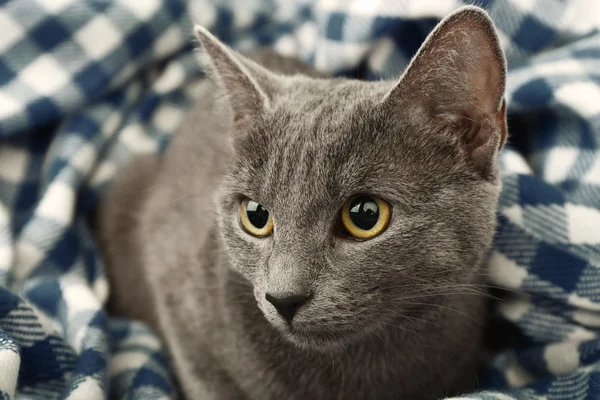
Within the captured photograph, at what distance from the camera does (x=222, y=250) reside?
1061 millimetres

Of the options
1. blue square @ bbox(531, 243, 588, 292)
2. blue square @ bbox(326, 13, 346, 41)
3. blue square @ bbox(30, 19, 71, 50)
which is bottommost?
blue square @ bbox(531, 243, 588, 292)

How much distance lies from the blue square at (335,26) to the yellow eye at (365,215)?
2.46ft

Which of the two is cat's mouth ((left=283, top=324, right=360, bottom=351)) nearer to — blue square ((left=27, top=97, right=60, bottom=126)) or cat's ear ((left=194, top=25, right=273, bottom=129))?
cat's ear ((left=194, top=25, right=273, bottom=129))

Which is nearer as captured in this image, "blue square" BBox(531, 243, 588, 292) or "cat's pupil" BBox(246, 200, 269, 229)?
"cat's pupil" BBox(246, 200, 269, 229)

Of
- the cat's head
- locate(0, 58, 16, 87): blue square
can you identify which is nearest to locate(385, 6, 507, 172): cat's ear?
the cat's head

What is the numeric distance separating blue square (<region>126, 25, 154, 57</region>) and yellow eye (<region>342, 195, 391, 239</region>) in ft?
3.25

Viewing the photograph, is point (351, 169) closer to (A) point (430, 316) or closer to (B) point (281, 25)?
(A) point (430, 316)

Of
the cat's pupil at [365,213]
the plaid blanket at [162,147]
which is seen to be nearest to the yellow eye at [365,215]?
the cat's pupil at [365,213]

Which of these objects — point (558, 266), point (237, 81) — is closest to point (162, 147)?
point (237, 81)

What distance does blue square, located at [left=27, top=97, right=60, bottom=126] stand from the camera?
141cm

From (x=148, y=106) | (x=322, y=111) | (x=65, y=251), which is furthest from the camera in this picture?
(x=148, y=106)

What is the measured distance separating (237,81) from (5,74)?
0.78 meters

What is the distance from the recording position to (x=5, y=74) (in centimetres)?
139

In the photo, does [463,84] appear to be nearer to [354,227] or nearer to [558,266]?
[354,227]
